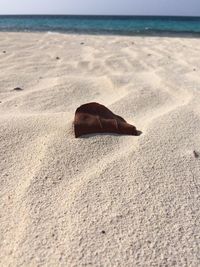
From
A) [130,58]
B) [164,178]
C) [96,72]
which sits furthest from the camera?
[130,58]

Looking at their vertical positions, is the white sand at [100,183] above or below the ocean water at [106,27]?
above

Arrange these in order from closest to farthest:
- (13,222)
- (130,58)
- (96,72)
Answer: (13,222) → (96,72) → (130,58)

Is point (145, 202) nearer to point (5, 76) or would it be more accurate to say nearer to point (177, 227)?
point (177, 227)

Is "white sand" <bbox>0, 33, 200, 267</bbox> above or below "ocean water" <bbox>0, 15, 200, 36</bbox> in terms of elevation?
above

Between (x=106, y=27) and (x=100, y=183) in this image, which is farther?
(x=106, y=27)

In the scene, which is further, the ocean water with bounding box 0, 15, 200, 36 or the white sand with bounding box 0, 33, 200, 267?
the ocean water with bounding box 0, 15, 200, 36

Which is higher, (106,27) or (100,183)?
(100,183)

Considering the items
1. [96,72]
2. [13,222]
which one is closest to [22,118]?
[13,222]

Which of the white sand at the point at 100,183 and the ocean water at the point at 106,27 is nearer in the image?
the white sand at the point at 100,183
